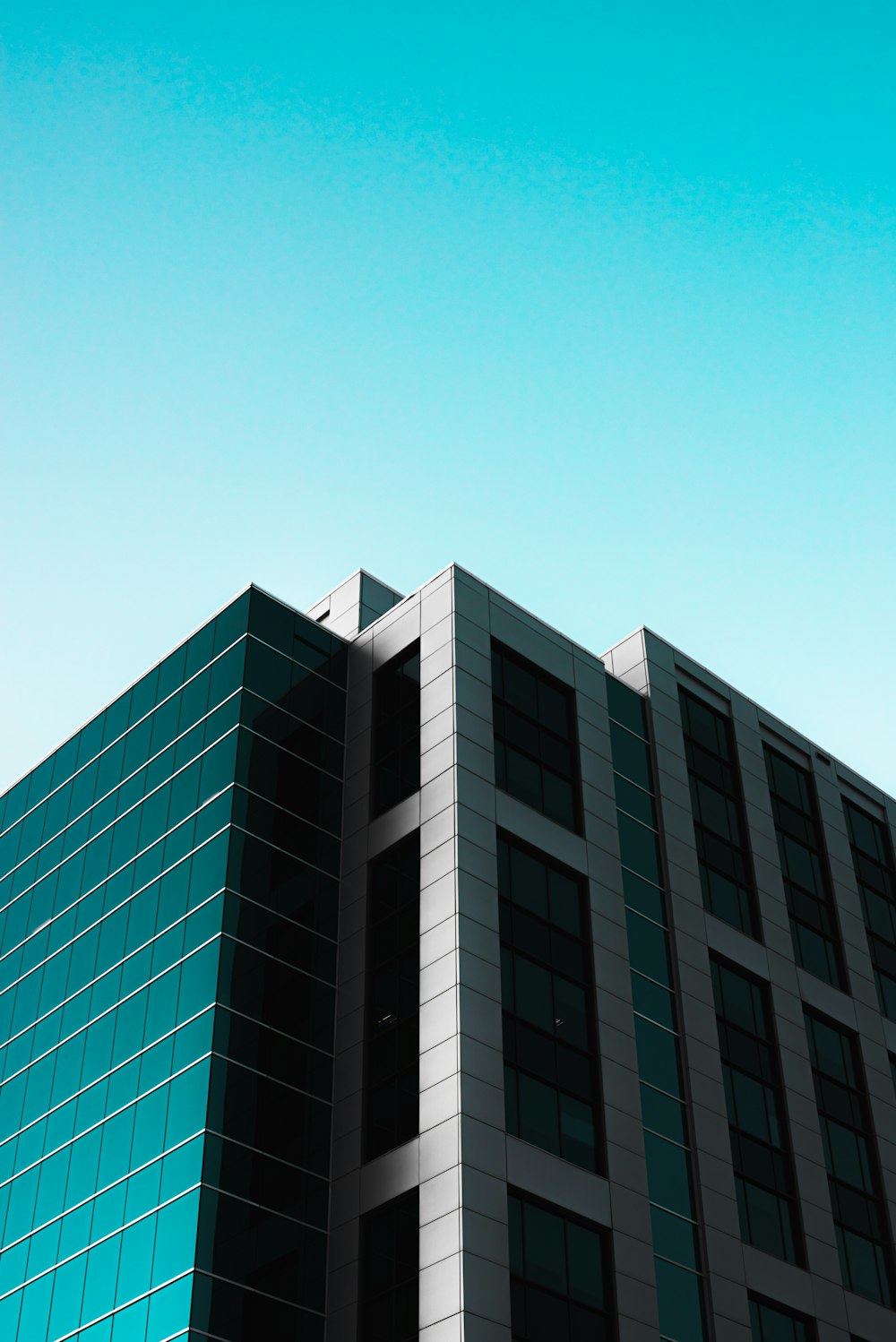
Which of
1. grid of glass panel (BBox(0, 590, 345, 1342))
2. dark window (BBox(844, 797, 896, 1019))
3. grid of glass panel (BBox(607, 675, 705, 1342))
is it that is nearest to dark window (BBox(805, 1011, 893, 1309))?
dark window (BBox(844, 797, 896, 1019))

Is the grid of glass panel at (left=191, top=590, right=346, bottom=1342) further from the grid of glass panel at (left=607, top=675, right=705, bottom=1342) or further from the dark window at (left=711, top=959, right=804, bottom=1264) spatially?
the dark window at (left=711, top=959, right=804, bottom=1264)

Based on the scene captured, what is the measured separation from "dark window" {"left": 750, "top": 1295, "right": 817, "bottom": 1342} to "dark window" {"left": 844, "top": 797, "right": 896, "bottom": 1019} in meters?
12.7

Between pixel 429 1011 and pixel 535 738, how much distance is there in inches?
400

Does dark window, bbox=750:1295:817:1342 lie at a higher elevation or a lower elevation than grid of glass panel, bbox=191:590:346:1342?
lower

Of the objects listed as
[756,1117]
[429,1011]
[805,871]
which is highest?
[805,871]

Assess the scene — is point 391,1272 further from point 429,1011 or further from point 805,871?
point 805,871

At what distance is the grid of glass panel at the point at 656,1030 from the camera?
39.0 metres

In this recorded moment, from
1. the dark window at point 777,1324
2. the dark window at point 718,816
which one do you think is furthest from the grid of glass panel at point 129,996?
the dark window at point 777,1324

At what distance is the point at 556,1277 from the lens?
36.0m

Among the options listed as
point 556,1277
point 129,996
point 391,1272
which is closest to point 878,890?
point 556,1277

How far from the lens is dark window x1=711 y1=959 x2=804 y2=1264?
42688mm

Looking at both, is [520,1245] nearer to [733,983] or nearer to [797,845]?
[733,983]

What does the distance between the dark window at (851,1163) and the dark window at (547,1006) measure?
9.83m

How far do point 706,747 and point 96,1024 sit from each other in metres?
21.5
